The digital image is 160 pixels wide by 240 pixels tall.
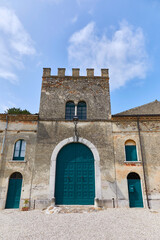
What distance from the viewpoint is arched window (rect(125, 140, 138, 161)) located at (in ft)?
35.0

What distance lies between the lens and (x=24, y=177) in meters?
9.97

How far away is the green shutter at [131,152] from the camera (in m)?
10.7

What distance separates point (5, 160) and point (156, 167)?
9747 millimetres

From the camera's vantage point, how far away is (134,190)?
989 centimetres

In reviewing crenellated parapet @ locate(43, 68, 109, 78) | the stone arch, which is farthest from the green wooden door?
crenellated parapet @ locate(43, 68, 109, 78)

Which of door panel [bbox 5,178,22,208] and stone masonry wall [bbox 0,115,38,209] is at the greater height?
stone masonry wall [bbox 0,115,38,209]

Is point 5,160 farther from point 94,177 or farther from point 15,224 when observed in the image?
point 94,177

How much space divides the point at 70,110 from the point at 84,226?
7450mm

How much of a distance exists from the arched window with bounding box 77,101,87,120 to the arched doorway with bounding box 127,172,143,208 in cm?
502

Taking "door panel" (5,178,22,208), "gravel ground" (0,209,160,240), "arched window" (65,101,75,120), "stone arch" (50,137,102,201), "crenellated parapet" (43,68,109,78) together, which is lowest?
"gravel ground" (0,209,160,240)

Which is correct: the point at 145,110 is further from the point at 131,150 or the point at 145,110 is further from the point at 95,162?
the point at 95,162

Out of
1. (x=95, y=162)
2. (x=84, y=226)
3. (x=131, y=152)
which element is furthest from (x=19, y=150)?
(x=131, y=152)

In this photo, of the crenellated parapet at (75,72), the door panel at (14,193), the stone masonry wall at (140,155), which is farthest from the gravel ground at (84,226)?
the crenellated parapet at (75,72)

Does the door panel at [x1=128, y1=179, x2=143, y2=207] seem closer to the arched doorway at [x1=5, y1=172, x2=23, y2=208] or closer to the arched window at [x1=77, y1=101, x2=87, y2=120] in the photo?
the arched window at [x1=77, y1=101, x2=87, y2=120]
